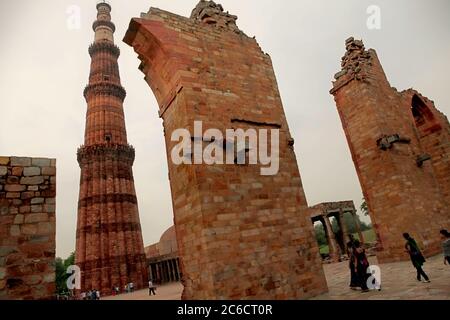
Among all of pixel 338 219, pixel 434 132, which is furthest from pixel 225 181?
pixel 338 219

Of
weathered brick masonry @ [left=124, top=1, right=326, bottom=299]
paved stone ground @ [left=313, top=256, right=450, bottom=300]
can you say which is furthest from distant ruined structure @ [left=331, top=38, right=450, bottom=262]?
weathered brick masonry @ [left=124, top=1, right=326, bottom=299]

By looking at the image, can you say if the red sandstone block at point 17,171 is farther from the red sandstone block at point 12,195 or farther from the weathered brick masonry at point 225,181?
the weathered brick masonry at point 225,181

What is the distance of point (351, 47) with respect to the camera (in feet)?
40.0

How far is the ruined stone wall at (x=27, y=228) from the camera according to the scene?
4.39 metres

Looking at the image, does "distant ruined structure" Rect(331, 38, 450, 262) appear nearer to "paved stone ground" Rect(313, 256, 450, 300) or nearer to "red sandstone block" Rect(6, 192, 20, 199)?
"paved stone ground" Rect(313, 256, 450, 300)

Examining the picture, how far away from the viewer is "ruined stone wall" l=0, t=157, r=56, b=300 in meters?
4.39

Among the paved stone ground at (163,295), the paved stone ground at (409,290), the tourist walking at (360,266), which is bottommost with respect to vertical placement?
the paved stone ground at (163,295)

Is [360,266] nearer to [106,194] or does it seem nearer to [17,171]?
[17,171]

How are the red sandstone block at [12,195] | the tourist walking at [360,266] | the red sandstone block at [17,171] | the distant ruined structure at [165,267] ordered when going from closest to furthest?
the red sandstone block at [12,195] < the red sandstone block at [17,171] < the tourist walking at [360,266] < the distant ruined structure at [165,267]

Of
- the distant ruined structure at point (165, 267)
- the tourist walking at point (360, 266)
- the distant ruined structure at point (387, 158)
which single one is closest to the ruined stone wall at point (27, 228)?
the tourist walking at point (360, 266)

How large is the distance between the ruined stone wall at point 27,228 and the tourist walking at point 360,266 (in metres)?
5.82

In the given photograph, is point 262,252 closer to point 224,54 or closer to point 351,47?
point 224,54

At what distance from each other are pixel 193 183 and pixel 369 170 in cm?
796
